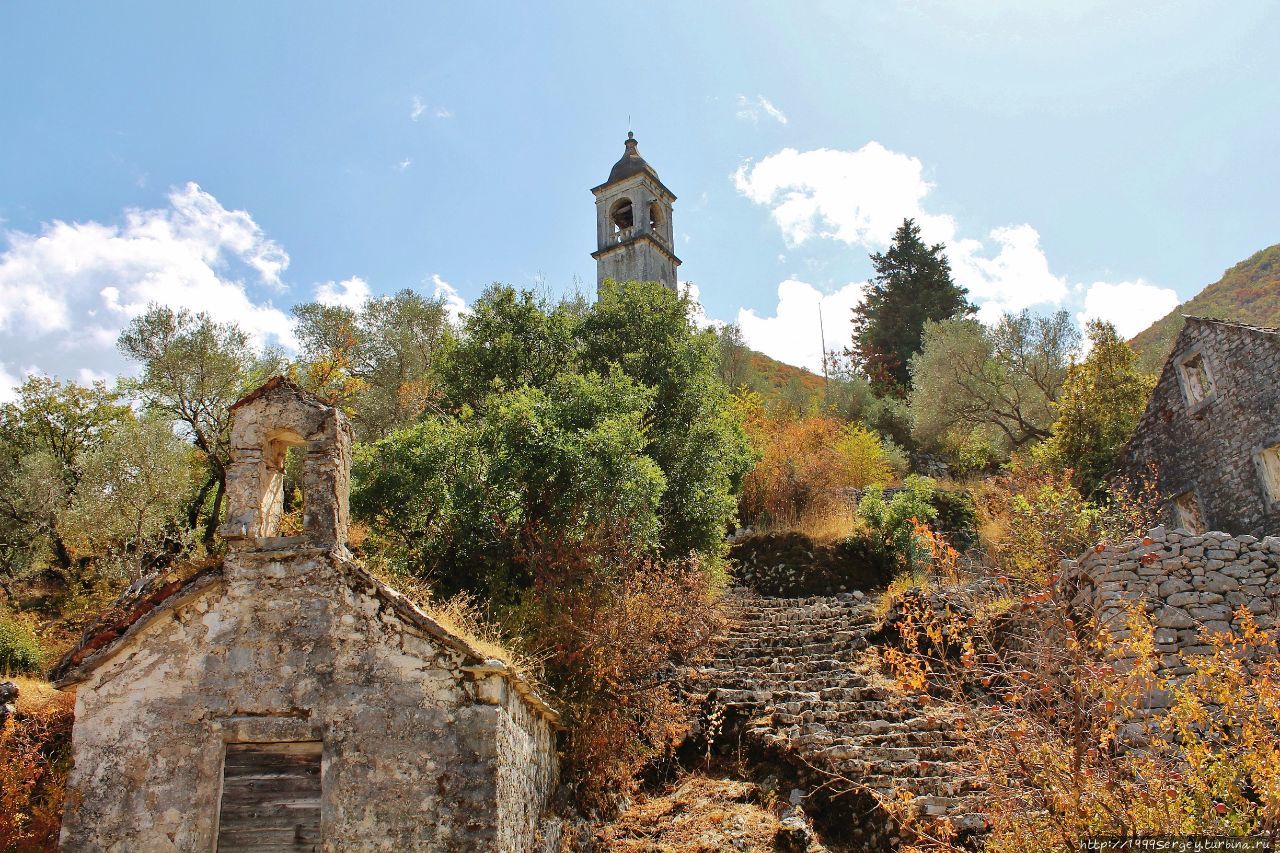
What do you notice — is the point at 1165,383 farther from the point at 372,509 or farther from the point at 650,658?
the point at 372,509

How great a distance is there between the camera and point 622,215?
35.8 m

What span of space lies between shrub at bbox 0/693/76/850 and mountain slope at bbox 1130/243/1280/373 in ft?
119

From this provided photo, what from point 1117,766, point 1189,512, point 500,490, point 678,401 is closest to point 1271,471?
point 1189,512

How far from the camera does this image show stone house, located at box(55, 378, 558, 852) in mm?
7668

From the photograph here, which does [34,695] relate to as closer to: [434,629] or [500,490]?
[500,490]

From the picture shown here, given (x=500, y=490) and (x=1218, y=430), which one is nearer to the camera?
(x=500, y=490)

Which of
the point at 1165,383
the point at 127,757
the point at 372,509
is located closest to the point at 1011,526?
the point at 1165,383

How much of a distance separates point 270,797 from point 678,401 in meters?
13.9

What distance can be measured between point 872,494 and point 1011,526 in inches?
194

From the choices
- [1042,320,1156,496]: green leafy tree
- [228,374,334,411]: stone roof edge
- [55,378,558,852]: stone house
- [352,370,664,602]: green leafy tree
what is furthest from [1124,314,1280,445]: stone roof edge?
[228,374,334,411]: stone roof edge

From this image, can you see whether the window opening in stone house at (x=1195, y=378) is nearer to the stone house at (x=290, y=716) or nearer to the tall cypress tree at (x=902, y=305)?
the stone house at (x=290, y=716)

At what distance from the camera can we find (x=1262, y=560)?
10.9 m

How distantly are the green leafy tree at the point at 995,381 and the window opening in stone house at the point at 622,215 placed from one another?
1381 centimetres

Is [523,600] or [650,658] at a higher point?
[523,600]
